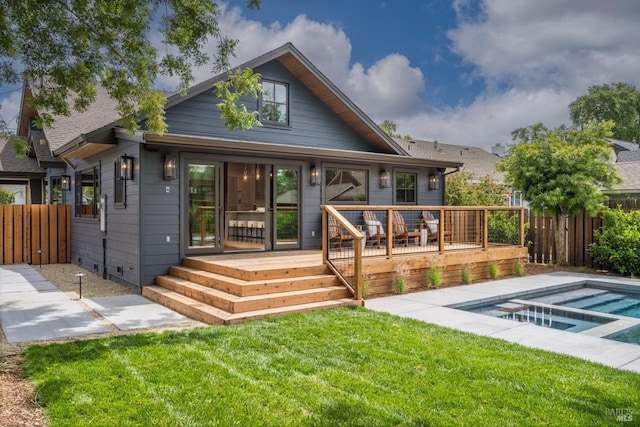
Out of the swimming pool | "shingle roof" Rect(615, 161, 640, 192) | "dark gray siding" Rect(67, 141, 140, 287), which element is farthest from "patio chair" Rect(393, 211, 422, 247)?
"shingle roof" Rect(615, 161, 640, 192)

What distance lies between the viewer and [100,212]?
10562 mm

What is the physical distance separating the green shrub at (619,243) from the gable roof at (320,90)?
5394mm

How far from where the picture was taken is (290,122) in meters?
11.3

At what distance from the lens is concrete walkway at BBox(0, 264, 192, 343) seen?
5637 millimetres

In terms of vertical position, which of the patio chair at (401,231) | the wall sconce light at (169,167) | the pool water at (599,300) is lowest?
the pool water at (599,300)

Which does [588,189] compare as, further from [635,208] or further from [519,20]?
[519,20]

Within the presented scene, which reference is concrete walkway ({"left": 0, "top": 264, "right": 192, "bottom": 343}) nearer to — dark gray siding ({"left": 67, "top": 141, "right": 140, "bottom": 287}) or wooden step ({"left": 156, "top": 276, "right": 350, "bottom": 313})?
wooden step ({"left": 156, "top": 276, "right": 350, "bottom": 313})

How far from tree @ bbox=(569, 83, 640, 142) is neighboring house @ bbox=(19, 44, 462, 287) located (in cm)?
4175

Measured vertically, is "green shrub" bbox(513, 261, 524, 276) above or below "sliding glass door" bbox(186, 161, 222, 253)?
below

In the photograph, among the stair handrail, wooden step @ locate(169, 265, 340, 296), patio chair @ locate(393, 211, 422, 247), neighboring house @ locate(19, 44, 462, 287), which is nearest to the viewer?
wooden step @ locate(169, 265, 340, 296)

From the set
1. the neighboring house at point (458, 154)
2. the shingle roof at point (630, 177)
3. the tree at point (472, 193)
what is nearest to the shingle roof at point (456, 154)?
the neighboring house at point (458, 154)

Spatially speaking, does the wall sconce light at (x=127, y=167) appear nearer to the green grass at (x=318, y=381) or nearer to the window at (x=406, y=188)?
the green grass at (x=318, y=381)

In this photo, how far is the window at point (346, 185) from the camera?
35.8 ft

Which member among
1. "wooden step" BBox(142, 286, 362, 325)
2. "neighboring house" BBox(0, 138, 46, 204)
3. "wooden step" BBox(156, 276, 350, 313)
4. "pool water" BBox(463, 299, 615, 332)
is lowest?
"pool water" BBox(463, 299, 615, 332)
